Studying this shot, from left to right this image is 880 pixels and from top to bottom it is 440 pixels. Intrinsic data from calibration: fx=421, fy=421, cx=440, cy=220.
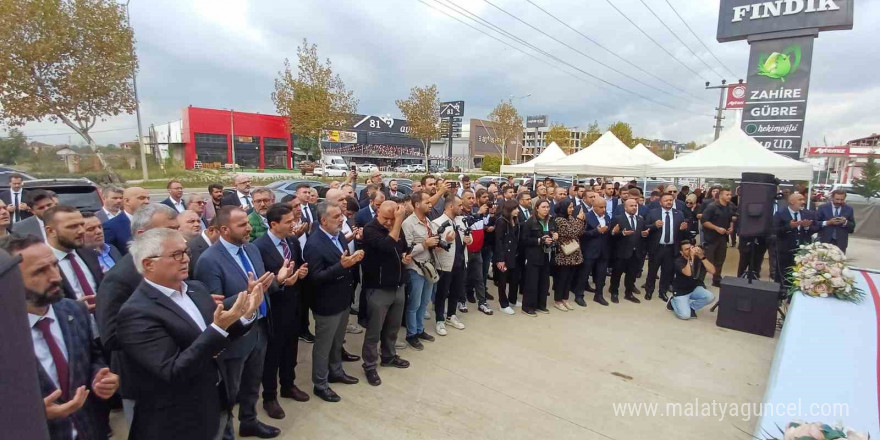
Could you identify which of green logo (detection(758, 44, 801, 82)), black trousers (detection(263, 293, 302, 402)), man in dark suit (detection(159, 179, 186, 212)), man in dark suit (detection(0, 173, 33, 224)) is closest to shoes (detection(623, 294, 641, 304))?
black trousers (detection(263, 293, 302, 402))

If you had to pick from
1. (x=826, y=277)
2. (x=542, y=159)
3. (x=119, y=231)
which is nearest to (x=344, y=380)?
(x=119, y=231)

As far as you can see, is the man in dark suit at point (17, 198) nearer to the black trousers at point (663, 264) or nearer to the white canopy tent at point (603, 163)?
the black trousers at point (663, 264)

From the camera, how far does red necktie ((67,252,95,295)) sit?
2.88 metres

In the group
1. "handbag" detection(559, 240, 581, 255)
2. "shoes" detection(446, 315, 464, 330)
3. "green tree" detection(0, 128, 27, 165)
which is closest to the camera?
"shoes" detection(446, 315, 464, 330)

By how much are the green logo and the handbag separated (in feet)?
31.7

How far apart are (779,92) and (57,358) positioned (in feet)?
49.4

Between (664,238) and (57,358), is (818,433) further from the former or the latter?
(664,238)

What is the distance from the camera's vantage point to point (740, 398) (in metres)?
4.08

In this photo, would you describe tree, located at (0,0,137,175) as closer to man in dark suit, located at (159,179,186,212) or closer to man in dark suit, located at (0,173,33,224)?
man in dark suit, located at (0,173,33,224)

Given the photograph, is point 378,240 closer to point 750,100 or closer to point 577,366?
point 577,366

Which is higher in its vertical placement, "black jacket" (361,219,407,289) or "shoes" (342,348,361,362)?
"black jacket" (361,219,407,289)

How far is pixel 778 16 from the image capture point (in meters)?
11.3

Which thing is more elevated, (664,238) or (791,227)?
(791,227)

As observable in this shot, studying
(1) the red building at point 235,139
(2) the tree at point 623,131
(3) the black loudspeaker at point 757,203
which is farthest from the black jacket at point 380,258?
(2) the tree at point 623,131
